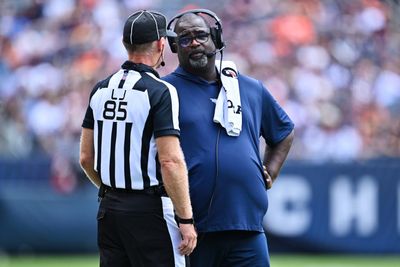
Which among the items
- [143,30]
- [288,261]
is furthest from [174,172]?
[288,261]

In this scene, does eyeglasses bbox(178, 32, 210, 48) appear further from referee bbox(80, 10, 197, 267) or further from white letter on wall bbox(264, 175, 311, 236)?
white letter on wall bbox(264, 175, 311, 236)

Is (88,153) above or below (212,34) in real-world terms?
below

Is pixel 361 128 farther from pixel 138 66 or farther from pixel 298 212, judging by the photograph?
pixel 138 66

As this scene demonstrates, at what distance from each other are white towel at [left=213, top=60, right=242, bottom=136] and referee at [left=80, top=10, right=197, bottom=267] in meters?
0.46

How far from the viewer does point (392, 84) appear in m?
13.3

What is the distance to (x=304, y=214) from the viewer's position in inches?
485

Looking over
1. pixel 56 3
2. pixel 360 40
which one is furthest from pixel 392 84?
pixel 56 3

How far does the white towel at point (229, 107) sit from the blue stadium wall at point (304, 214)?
6743 mm

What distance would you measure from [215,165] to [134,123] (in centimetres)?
61

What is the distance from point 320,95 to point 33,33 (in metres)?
4.83

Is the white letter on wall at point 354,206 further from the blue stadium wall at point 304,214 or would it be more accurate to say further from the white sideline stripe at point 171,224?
the white sideline stripe at point 171,224

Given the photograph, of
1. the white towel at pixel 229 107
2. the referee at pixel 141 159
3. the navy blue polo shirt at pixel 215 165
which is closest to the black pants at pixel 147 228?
the referee at pixel 141 159

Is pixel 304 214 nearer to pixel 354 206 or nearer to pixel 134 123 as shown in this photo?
pixel 354 206

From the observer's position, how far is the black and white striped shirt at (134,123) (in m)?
4.97
